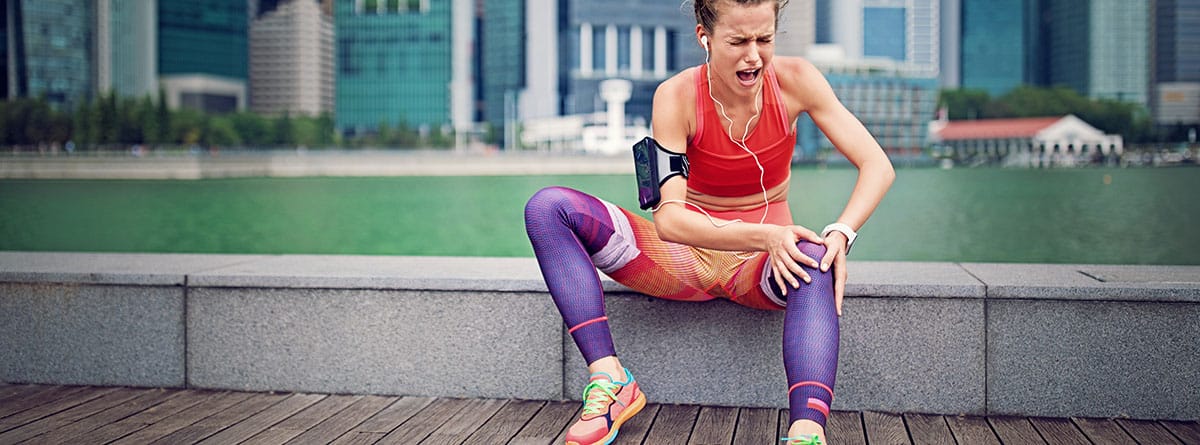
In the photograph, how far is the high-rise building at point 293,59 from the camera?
108125 mm

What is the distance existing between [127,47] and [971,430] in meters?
94.2

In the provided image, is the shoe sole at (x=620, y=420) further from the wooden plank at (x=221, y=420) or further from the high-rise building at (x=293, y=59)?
the high-rise building at (x=293, y=59)

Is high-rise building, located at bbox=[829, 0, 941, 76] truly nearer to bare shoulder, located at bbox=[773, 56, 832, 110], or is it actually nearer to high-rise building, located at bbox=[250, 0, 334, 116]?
high-rise building, located at bbox=[250, 0, 334, 116]

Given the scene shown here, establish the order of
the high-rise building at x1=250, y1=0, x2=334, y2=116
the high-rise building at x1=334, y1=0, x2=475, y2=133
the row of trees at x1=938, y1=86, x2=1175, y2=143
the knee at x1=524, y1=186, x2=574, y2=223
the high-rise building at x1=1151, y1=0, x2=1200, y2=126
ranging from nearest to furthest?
Result: the knee at x1=524, y1=186, x2=574, y2=223 < the high-rise building at x1=1151, y1=0, x2=1200, y2=126 < the row of trees at x1=938, y1=86, x2=1175, y2=143 < the high-rise building at x1=334, y1=0, x2=475, y2=133 < the high-rise building at x1=250, y1=0, x2=334, y2=116

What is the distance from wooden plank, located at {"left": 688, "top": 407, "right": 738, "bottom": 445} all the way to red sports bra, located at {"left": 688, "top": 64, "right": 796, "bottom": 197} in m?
0.58

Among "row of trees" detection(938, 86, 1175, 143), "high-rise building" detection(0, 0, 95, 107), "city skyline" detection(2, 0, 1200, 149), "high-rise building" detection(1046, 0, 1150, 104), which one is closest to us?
"high-rise building" detection(1046, 0, 1150, 104)

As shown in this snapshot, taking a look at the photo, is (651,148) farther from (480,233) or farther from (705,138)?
(480,233)

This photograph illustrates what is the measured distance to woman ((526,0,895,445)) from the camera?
206 cm

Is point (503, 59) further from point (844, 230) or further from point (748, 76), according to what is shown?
point (844, 230)

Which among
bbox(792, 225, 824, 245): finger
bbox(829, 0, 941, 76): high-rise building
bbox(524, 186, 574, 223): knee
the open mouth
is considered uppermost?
bbox(829, 0, 941, 76): high-rise building

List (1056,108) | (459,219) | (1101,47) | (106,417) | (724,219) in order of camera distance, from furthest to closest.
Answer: (1056,108)
(1101,47)
(459,219)
(106,417)
(724,219)

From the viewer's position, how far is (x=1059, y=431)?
2.47 meters

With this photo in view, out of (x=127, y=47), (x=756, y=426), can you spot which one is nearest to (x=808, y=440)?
(x=756, y=426)

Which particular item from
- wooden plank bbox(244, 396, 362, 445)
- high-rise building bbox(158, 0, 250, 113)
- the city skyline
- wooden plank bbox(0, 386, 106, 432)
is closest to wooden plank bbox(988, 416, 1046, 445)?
wooden plank bbox(244, 396, 362, 445)
